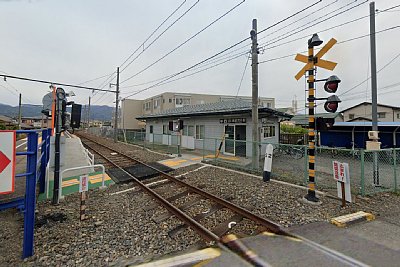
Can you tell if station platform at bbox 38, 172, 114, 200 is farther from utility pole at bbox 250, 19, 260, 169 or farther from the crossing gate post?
utility pole at bbox 250, 19, 260, 169

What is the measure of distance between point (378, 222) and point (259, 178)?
425 centimetres

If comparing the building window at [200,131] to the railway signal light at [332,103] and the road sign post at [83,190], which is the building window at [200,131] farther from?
the road sign post at [83,190]

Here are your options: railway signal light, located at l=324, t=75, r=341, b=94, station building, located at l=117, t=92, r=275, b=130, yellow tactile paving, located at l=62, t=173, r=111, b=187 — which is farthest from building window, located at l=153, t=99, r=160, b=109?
railway signal light, located at l=324, t=75, r=341, b=94

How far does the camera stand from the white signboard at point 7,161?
9.96 feet

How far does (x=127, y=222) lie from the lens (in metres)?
4.58

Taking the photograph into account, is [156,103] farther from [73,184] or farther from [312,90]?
[312,90]

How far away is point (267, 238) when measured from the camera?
3.78m

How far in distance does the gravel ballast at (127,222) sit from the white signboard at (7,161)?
1245mm

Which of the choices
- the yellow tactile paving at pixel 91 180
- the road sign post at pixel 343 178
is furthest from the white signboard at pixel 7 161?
the road sign post at pixel 343 178

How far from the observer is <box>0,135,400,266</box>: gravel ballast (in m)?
3.42

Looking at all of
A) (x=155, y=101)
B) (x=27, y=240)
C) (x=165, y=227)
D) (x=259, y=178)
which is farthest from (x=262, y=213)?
(x=155, y=101)

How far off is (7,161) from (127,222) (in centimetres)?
252

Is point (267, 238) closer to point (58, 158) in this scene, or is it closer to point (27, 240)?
point (27, 240)

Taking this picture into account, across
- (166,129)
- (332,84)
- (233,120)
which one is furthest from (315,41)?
(166,129)
